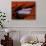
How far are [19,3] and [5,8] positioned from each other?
50 cm

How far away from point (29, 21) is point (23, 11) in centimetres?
39

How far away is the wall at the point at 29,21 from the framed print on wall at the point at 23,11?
0.41 ft

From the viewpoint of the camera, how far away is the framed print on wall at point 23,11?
18.1ft

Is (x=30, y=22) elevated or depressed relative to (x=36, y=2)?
depressed

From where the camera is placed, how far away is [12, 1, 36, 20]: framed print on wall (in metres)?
5.52

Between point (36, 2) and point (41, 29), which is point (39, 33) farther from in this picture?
point (36, 2)

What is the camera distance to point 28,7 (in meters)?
5.53

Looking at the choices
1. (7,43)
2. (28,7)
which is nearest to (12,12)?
(28,7)

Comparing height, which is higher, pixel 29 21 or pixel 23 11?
pixel 23 11

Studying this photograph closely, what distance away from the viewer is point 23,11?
5.54 m

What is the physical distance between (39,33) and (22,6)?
1.08m

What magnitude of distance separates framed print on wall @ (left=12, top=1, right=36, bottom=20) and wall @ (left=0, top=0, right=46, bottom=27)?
5.0 inches

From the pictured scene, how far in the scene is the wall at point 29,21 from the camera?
5504 millimetres

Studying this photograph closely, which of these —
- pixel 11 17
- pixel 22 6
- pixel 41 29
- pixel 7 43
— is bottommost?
pixel 7 43
